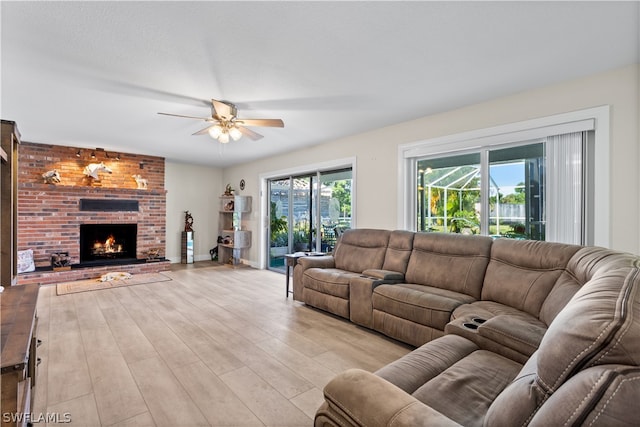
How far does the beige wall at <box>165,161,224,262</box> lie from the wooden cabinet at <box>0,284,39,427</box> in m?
5.39

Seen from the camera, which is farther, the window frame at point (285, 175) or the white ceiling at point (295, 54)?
the window frame at point (285, 175)

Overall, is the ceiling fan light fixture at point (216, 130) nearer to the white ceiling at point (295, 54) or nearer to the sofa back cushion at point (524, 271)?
the white ceiling at point (295, 54)

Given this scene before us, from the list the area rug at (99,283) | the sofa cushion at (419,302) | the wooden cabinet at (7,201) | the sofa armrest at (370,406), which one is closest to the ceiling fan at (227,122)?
the wooden cabinet at (7,201)

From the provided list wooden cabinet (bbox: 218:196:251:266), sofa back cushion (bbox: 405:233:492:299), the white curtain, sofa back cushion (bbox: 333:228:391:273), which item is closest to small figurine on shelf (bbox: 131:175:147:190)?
wooden cabinet (bbox: 218:196:251:266)

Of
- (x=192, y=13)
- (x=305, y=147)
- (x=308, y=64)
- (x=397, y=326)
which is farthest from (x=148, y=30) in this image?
(x=305, y=147)

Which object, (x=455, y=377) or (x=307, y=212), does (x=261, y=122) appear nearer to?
(x=455, y=377)

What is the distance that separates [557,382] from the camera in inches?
30.1

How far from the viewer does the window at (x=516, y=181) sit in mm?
2686

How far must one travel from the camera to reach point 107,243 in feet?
20.5

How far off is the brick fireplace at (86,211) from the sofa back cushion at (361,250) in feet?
13.7

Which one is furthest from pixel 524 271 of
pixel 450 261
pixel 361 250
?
pixel 361 250

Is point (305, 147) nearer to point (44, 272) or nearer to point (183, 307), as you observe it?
point (183, 307)

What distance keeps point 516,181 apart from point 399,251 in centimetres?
145

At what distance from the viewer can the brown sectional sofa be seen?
2.29ft
